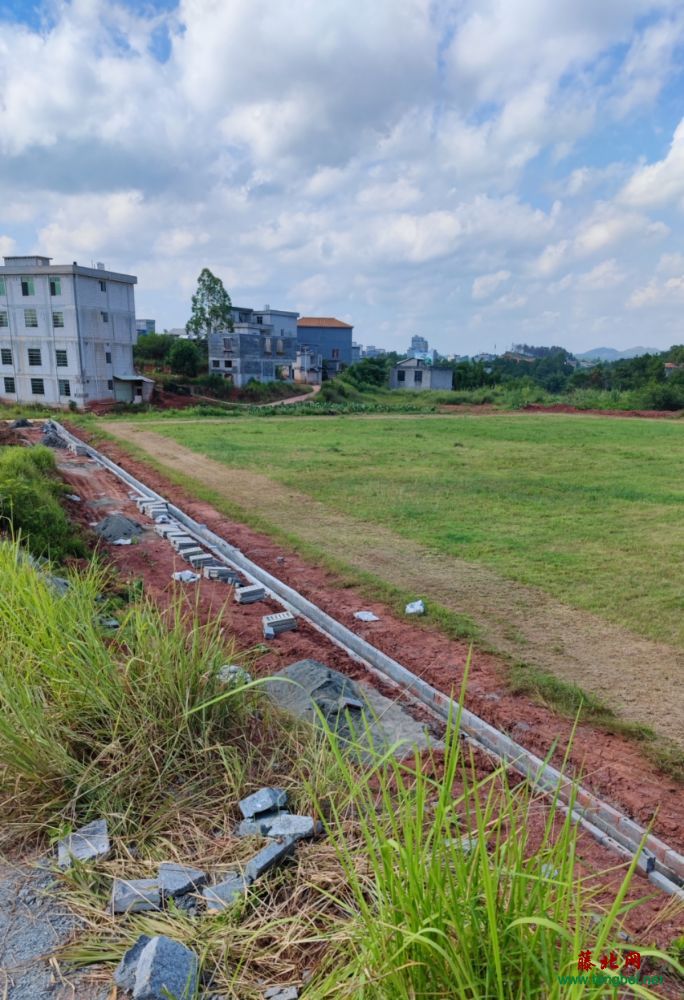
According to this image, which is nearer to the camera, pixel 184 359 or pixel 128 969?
pixel 128 969

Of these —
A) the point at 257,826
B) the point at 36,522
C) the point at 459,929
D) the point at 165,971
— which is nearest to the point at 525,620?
the point at 257,826

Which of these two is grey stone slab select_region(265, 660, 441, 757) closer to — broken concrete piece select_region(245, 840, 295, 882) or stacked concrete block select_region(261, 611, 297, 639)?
stacked concrete block select_region(261, 611, 297, 639)

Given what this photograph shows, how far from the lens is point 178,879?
8.38 ft

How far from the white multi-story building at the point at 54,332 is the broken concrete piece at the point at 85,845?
3236cm

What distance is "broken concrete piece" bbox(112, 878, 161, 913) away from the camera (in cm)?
246

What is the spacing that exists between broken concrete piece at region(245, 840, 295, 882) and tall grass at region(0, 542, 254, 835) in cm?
58

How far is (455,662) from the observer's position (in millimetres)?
5324

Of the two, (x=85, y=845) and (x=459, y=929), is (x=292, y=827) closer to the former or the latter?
(x=85, y=845)

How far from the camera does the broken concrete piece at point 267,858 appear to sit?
102 inches

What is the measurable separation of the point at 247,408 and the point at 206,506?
81.0 ft

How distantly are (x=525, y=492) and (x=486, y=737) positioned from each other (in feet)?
28.3

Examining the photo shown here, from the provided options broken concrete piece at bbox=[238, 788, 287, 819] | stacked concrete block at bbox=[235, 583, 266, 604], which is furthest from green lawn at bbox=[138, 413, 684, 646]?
broken concrete piece at bbox=[238, 788, 287, 819]

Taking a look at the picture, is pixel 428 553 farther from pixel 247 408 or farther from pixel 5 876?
pixel 247 408

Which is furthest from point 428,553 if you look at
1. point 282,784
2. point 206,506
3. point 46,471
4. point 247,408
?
point 247,408
